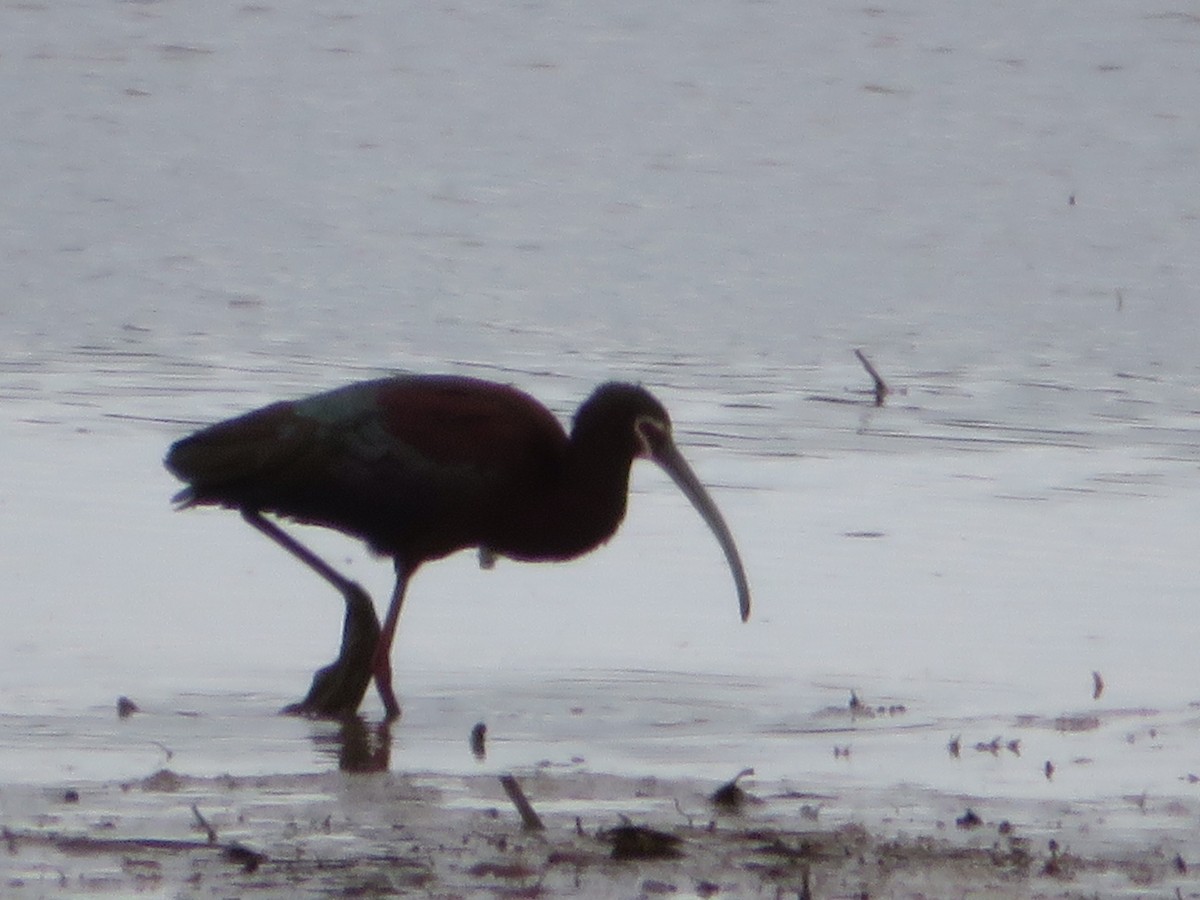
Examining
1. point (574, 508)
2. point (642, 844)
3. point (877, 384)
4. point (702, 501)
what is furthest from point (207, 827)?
point (877, 384)

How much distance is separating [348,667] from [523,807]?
177 cm

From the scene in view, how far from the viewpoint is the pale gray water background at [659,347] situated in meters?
7.41

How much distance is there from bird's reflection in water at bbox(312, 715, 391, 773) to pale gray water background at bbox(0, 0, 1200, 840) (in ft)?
0.13

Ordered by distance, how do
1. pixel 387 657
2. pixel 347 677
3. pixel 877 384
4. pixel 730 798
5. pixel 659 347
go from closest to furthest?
1. pixel 730 798
2. pixel 347 677
3. pixel 387 657
4. pixel 877 384
5. pixel 659 347

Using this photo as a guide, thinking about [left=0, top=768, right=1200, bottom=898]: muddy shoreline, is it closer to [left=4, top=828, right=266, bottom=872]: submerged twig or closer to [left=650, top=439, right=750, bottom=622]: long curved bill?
[left=4, top=828, right=266, bottom=872]: submerged twig

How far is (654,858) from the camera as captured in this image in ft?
18.2

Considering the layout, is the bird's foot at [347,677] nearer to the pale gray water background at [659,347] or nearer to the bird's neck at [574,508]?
the pale gray water background at [659,347]

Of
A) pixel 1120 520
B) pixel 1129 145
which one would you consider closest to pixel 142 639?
Answer: pixel 1120 520

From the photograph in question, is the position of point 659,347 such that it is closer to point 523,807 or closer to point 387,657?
point 387,657

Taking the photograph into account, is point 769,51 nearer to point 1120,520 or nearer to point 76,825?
point 1120,520

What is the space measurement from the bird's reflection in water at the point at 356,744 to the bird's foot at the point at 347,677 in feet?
0.18

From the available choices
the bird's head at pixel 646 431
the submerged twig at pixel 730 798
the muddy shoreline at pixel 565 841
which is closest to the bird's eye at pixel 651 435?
the bird's head at pixel 646 431

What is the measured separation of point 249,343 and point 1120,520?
14.5 ft

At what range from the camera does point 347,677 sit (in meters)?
7.37
